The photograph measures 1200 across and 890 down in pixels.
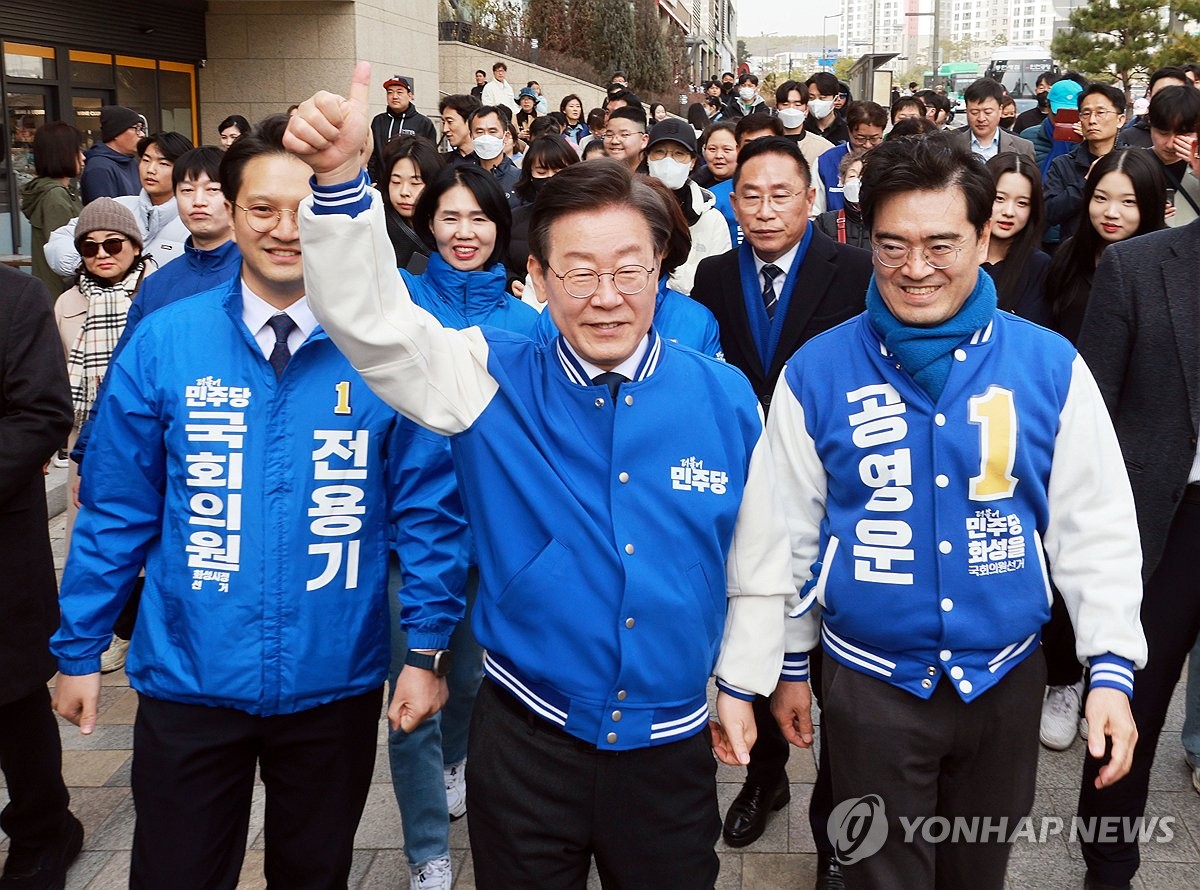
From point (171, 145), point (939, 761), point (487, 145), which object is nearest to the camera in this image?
point (939, 761)

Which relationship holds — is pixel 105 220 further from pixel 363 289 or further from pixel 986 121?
pixel 986 121

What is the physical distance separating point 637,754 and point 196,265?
2.92 metres

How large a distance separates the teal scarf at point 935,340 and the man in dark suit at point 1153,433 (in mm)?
819

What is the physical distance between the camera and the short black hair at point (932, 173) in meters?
2.75

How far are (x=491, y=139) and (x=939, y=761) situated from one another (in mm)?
6920

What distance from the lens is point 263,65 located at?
17.3 meters

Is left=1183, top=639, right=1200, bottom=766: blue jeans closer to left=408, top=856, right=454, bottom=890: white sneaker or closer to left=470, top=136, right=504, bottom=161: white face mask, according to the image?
left=408, top=856, right=454, bottom=890: white sneaker

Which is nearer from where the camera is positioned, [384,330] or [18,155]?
[384,330]

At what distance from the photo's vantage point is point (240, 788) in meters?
2.81

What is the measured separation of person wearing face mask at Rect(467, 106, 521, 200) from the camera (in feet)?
29.2

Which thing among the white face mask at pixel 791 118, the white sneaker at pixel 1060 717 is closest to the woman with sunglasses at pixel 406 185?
the white sneaker at pixel 1060 717

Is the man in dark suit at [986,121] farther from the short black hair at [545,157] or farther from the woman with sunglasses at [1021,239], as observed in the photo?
the woman with sunglasses at [1021,239]

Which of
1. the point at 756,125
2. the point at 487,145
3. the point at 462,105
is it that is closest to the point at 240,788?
the point at 756,125

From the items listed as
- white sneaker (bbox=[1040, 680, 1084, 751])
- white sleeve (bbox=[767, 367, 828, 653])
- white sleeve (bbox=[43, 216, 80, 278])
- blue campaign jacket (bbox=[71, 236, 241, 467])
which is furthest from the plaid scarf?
white sneaker (bbox=[1040, 680, 1084, 751])
